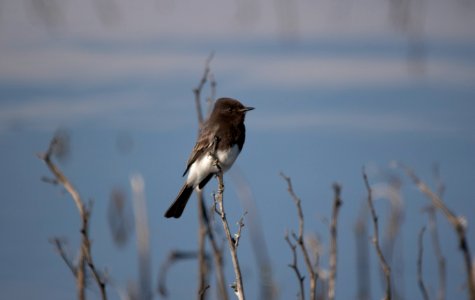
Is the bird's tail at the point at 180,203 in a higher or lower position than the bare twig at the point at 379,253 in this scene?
higher

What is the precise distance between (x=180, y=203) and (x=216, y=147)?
750 millimetres

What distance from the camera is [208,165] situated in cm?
710

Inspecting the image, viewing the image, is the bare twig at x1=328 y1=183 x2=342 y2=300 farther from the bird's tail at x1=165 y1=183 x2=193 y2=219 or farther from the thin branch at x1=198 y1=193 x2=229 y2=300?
the bird's tail at x1=165 y1=183 x2=193 y2=219

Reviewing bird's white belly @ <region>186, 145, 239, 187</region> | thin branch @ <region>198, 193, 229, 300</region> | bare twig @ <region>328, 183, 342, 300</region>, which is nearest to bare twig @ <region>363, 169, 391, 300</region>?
bare twig @ <region>328, 183, 342, 300</region>

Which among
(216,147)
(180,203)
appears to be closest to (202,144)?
(216,147)

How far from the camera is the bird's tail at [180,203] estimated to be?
282 inches

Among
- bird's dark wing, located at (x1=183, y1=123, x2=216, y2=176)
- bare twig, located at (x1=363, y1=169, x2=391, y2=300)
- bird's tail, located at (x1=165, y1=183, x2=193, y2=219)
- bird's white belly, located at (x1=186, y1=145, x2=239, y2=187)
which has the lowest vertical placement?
bare twig, located at (x1=363, y1=169, x2=391, y2=300)

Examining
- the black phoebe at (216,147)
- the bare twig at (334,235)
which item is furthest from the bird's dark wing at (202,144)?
the bare twig at (334,235)

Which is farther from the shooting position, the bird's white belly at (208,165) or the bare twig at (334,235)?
the bird's white belly at (208,165)

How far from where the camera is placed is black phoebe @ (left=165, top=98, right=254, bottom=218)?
276 inches

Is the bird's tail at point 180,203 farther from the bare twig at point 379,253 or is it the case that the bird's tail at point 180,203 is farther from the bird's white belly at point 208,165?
the bare twig at point 379,253

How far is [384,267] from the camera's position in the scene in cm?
380

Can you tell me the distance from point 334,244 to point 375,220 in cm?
64

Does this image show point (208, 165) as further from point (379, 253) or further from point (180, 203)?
point (379, 253)
